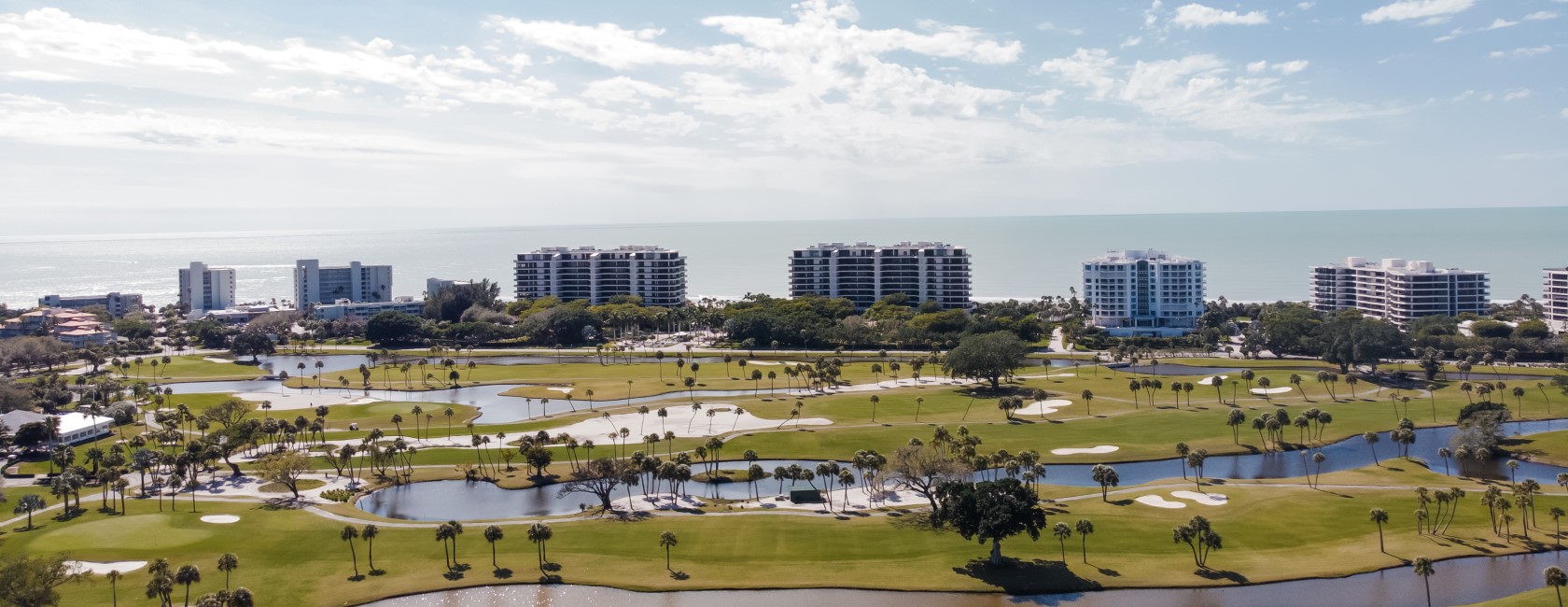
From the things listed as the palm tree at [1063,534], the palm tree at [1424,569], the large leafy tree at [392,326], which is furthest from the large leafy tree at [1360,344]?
the large leafy tree at [392,326]

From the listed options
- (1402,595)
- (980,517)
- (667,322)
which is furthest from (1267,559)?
(667,322)

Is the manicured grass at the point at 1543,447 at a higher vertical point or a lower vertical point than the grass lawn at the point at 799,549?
higher

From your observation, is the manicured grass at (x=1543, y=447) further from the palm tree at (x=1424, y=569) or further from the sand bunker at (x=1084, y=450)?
the palm tree at (x=1424, y=569)

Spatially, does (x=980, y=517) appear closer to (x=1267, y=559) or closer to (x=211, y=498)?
(x=1267, y=559)

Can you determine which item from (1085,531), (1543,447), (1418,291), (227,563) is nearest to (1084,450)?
(1085,531)

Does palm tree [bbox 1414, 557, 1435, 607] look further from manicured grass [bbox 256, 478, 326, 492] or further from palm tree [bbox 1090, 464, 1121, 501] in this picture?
manicured grass [bbox 256, 478, 326, 492]
